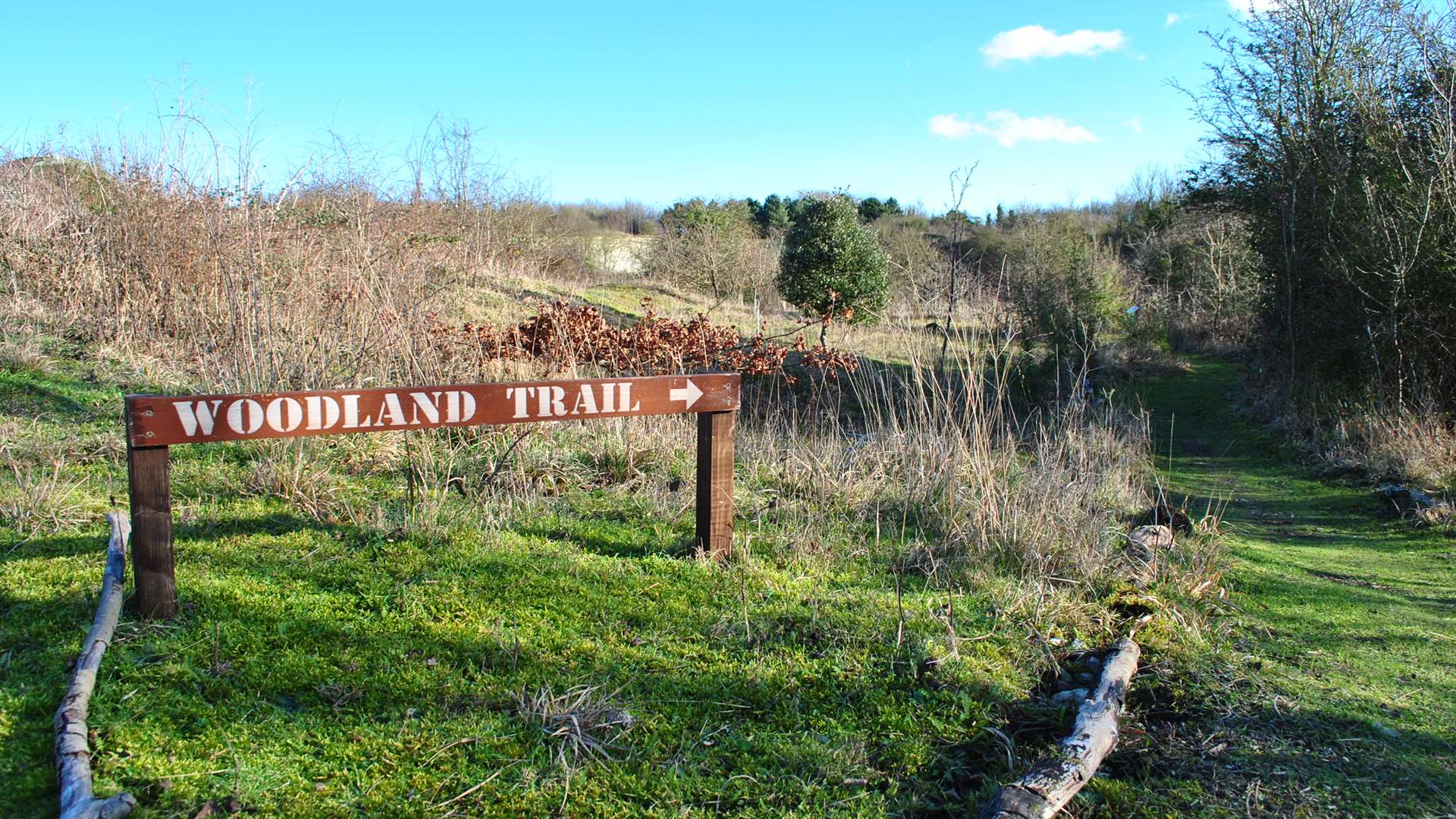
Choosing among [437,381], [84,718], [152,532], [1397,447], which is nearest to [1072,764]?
[84,718]

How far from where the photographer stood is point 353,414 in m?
3.17

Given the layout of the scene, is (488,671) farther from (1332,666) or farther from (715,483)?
(1332,666)

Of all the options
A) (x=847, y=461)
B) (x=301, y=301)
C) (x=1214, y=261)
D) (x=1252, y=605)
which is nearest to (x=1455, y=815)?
(x=1252, y=605)

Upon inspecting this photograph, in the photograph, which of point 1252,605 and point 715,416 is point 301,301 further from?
point 1252,605

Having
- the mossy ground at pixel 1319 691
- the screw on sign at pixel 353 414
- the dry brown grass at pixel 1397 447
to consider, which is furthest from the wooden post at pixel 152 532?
the dry brown grass at pixel 1397 447

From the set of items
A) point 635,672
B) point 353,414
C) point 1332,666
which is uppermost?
point 353,414

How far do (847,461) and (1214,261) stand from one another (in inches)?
560

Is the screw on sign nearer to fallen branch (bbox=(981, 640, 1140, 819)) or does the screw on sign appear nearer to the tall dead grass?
the tall dead grass

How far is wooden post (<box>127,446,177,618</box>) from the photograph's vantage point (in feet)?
9.59

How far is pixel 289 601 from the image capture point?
341 centimetres

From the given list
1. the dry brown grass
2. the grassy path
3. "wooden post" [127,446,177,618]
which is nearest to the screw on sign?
"wooden post" [127,446,177,618]

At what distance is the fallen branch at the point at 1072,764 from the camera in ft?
8.31

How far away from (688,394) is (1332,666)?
2.93 metres

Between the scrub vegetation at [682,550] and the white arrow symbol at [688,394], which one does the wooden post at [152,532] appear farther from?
the white arrow symbol at [688,394]
